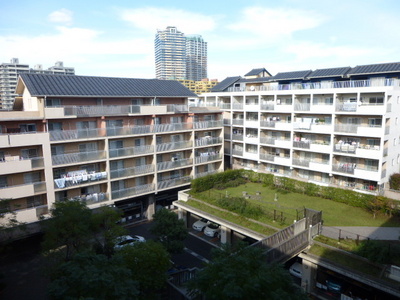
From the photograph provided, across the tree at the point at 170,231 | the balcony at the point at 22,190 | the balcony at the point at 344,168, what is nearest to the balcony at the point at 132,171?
the balcony at the point at 22,190

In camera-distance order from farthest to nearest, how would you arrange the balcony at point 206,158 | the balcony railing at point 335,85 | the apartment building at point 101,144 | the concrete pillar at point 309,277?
the balcony at point 206,158 → the balcony railing at point 335,85 → the apartment building at point 101,144 → the concrete pillar at point 309,277

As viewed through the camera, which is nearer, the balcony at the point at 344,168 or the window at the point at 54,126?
the window at the point at 54,126

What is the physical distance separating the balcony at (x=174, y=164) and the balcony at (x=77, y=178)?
21.9 feet

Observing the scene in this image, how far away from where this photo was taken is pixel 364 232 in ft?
83.9

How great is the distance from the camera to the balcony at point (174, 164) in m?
35.1

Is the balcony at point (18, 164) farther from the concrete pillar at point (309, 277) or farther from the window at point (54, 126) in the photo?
the concrete pillar at point (309, 277)

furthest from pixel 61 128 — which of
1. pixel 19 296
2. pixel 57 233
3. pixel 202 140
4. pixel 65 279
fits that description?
pixel 65 279

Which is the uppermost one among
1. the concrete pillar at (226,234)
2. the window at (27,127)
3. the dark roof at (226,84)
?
the dark roof at (226,84)

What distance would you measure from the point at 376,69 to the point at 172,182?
89.2ft

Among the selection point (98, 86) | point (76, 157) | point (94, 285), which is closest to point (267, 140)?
point (98, 86)

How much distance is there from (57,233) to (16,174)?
31.1 ft

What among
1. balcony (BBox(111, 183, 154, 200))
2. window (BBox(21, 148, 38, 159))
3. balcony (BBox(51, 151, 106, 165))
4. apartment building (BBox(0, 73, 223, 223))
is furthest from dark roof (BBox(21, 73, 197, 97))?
balcony (BBox(111, 183, 154, 200))

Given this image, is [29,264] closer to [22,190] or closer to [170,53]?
[22,190]

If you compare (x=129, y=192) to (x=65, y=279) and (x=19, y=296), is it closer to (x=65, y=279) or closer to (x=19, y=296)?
(x=19, y=296)
